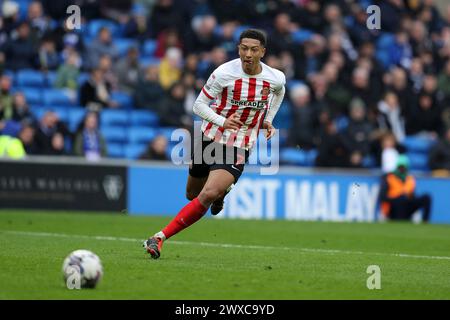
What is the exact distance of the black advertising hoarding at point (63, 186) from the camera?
19.3 metres

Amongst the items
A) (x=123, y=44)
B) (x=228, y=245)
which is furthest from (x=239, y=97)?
(x=123, y=44)

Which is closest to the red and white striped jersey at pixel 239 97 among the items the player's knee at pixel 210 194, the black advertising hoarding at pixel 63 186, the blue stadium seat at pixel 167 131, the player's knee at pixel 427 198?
the player's knee at pixel 210 194

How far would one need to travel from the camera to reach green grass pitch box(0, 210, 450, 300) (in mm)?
8320

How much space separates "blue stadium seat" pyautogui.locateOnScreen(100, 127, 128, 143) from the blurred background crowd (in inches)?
1.0

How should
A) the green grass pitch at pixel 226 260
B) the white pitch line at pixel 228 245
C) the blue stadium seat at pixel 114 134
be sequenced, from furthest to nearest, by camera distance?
the blue stadium seat at pixel 114 134, the white pitch line at pixel 228 245, the green grass pitch at pixel 226 260

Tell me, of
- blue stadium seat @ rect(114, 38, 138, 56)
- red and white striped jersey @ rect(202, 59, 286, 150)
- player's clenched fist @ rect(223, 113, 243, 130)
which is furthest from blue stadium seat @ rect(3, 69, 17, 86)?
player's clenched fist @ rect(223, 113, 243, 130)

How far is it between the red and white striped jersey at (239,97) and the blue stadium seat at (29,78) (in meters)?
11.7

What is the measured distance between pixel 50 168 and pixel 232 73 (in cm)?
910

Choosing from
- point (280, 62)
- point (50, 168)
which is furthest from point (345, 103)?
point (50, 168)

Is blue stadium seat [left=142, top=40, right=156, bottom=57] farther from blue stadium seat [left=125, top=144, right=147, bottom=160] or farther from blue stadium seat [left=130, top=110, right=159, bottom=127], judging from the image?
blue stadium seat [left=125, top=144, right=147, bottom=160]

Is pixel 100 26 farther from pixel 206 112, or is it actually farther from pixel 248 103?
pixel 206 112

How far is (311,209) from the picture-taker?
20.7m

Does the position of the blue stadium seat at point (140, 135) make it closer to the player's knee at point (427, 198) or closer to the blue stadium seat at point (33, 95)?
the blue stadium seat at point (33, 95)
